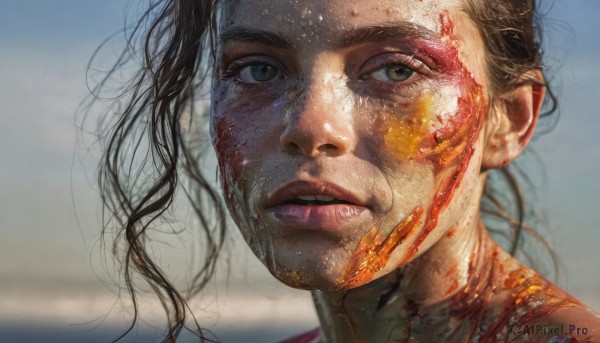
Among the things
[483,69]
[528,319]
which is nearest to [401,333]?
[528,319]

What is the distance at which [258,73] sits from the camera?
3.15m

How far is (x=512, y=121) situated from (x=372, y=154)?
74cm

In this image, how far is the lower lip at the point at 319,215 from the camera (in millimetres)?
2854

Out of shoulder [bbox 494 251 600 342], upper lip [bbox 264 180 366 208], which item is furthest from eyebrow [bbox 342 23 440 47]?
shoulder [bbox 494 251 600 342]

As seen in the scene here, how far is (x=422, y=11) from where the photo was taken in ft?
9.97

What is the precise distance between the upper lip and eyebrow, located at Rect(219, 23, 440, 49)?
1.47 feet

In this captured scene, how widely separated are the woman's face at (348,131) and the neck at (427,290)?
0.16m

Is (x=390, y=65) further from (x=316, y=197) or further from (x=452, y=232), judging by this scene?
(x=452, y=232)

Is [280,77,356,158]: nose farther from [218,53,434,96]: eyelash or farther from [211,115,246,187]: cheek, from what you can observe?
[211,115,246,187]: cheek

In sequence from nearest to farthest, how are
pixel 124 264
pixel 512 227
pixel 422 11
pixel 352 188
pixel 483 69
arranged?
pixel 352 188 < pixel 422 11 < pixel 483 69 < pixel 124 264 < pixel 512 227

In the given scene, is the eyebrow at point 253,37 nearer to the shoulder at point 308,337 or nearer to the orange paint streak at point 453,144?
the orange paint streak at point 453,144

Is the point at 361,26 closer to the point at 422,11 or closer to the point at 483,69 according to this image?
the point at 422,11

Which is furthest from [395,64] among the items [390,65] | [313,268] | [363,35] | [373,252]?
[313,268]

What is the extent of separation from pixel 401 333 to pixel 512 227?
3.93 feet
